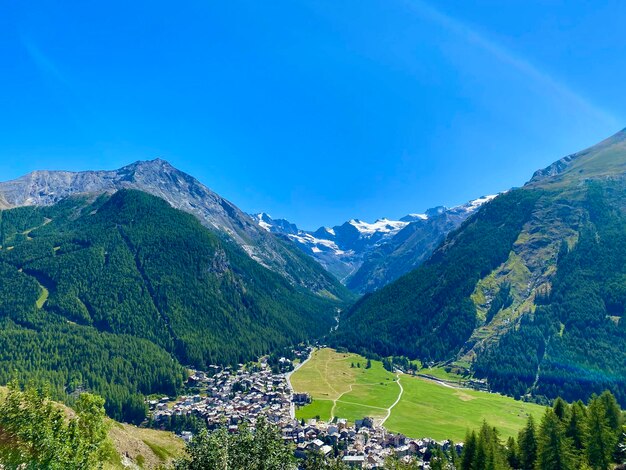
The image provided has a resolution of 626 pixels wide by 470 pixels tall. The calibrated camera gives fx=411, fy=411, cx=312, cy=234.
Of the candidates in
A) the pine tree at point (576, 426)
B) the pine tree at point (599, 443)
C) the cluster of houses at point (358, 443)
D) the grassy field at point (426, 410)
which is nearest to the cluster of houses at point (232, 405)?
the grassy field at point (426, 410)

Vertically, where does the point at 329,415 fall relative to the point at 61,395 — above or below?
below

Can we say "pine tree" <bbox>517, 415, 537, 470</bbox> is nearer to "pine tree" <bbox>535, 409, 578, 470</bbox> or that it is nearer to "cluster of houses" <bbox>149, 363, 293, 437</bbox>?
"pine tree" <bbox>535, 409, 578, 470</bbox>

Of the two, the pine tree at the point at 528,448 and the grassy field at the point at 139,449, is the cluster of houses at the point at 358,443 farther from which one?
the grassy field at the point at 139,449

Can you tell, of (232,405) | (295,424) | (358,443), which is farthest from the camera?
(232,405)

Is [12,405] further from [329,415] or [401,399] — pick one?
[401,399]

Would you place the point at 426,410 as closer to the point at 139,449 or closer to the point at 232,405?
the point at 232,405

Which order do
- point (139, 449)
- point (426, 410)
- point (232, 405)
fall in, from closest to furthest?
point (139, 449) → point (232, 405) → point (426, 410)

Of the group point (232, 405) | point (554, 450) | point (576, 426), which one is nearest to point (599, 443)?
point (554, 450)

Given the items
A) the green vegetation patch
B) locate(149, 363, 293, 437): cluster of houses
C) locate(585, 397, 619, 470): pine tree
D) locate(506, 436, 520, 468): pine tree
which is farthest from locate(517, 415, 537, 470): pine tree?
locate(149, 363, 293, 437): cluster of houses

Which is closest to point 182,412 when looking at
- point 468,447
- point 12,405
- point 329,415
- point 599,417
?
point 329,415
